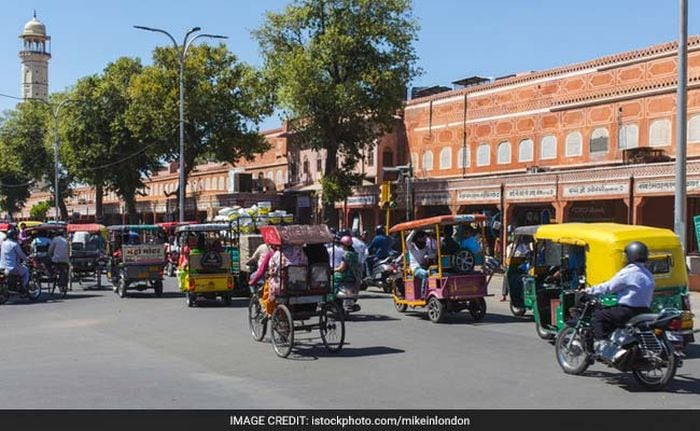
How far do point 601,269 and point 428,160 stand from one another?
3233 cm

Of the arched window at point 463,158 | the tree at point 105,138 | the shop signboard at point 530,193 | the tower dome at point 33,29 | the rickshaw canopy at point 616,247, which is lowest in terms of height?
the rickshaw canopy at point 616,247

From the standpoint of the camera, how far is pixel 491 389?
9.18m

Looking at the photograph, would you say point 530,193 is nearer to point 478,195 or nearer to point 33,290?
point 478,195

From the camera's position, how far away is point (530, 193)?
30500 mm

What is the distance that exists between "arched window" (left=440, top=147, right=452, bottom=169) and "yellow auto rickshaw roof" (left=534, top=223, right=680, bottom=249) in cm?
2977

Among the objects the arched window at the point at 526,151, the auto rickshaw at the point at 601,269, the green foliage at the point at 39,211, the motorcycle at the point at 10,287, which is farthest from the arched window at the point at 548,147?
the green foliage at the point at 39,211

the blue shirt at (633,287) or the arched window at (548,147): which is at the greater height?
the arched window at (548,147)

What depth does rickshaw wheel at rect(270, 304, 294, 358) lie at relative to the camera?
11.5 meters

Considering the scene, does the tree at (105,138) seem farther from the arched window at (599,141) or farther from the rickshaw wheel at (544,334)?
the rickshaw wheel at (544,334)

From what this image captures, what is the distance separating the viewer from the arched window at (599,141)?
1307 inches

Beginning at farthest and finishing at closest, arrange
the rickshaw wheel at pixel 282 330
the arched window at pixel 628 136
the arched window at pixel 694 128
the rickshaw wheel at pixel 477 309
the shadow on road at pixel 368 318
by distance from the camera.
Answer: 1. the arched window at pixel 628 136
2. the arched window at pixel 694 128
3. the shadow on road at pixel 368 318
4. the rickshaw wheel at pixel 477 309
5. the rickshaw wheel at pixel 282 330

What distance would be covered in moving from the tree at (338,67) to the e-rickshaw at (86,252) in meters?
12.1

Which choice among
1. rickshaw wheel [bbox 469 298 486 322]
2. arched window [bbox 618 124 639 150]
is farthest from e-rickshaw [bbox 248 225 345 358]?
arched window [bbox 618 124 639 150]
